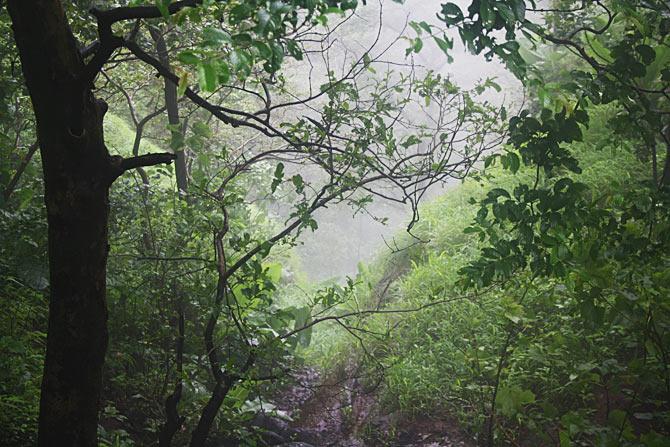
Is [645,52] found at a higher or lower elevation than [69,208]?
higher

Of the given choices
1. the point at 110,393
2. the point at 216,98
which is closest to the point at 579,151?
the point at 216,98

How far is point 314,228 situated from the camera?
2.76 m

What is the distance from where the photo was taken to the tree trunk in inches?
67.5

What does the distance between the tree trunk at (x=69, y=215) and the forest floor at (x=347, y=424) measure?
178 cm

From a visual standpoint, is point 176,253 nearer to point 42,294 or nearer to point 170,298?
point 170,298

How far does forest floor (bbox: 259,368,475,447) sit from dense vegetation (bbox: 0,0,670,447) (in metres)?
A: 0.02

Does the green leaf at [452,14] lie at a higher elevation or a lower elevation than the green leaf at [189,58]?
higher

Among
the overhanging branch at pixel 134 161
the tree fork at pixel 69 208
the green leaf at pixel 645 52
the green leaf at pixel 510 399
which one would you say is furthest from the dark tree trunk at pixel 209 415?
the green leaf at pixel 645 52

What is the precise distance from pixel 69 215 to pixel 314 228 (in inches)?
47.5

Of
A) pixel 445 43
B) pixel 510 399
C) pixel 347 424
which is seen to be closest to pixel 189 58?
pixel 445 43

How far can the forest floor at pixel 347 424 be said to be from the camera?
3.94 metres

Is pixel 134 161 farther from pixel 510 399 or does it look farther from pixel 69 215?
pixel 510 399

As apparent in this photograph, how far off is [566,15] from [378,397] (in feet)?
10.5

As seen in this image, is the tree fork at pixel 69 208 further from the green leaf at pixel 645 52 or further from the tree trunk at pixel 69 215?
the green leaf at pixel 645 52
